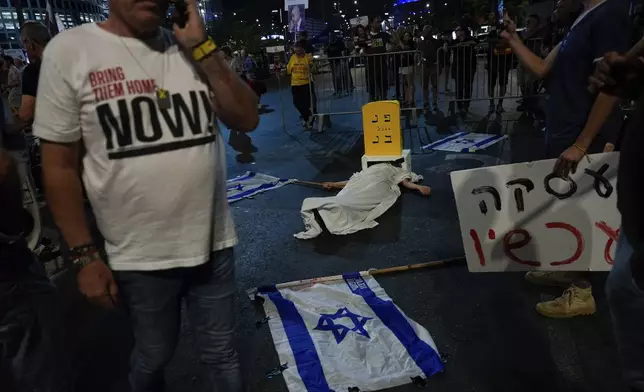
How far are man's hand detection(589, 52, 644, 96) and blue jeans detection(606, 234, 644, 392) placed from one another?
0.54m

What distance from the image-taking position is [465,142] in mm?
7961

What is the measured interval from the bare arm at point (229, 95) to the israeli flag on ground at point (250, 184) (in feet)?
14.0

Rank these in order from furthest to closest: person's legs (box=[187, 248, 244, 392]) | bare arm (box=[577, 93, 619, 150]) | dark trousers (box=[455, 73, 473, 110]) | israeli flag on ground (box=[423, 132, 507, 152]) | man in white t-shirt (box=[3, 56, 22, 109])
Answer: dark trousers (box=[455, 73, 473, 110]), man in white t-shirt (box=[3, 56, 22, 109]), israeli flag on ground (box=[423, 132, 507, 152]), bare arm (box=[577, 93, 619, 150]), person's legs (box=[187, 248, 244, 392])

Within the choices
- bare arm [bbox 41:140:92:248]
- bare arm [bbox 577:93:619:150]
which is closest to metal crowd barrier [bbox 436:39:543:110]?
bare arm [bbox 577:93:619:150]

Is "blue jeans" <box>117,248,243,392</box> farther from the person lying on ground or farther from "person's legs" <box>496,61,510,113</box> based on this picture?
"person's legs" <box>496,61,510,113</box>

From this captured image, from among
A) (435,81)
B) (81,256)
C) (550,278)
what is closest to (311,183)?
(550,278)

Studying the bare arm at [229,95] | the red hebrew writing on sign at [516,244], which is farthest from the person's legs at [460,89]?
the bare arm at [229,95]

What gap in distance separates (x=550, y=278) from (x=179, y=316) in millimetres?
2678

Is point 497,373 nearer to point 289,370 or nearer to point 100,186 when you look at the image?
point 289,370

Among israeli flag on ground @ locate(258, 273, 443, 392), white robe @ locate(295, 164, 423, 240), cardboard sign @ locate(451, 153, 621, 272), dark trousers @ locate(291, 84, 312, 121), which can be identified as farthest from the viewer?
dark trousers @ locate(291, 84, 312, 121)

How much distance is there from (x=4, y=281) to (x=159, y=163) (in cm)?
73

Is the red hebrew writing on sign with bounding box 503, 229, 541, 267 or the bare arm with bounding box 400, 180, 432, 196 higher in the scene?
the red hebrew writing on sign with bounding box 503, 229, 541, 267

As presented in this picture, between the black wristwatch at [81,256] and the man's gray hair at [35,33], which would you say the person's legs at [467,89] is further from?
the black wristwatch at [81,256]

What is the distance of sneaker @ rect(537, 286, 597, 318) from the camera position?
10.1 ft
